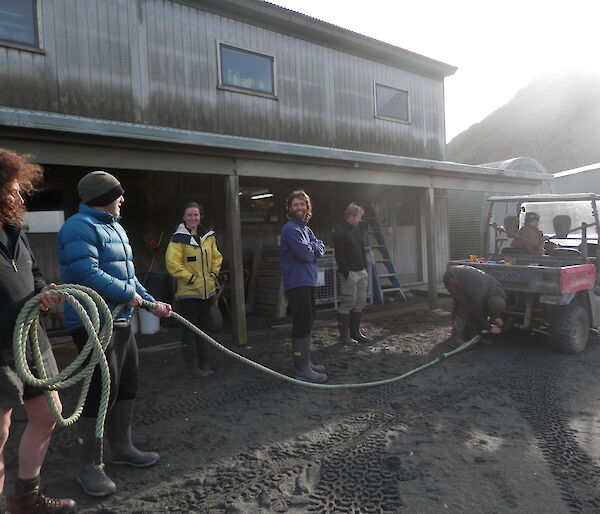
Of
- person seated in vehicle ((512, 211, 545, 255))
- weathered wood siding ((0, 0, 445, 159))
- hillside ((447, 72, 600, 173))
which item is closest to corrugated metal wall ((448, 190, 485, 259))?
weathered wood siding ((0, 0, 445, 159))

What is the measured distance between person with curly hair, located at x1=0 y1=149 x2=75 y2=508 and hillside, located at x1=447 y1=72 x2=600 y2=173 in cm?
4423

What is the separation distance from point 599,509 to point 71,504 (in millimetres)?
2644

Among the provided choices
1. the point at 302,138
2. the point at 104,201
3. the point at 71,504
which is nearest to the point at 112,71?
the point at 302,138

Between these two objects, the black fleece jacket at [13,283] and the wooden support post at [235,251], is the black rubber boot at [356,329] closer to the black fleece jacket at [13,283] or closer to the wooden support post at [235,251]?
the wooden support post at [235,251]

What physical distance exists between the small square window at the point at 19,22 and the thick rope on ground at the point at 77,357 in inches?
220

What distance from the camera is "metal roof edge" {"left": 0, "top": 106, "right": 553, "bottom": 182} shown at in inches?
163

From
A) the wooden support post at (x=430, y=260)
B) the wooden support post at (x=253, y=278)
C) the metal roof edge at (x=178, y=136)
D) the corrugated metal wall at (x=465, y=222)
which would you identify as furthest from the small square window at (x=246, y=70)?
the corrugated metal wall at (x=465, y=222)

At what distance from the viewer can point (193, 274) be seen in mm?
4336

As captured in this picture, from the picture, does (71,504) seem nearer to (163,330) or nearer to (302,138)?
(163,330)

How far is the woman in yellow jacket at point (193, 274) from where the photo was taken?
14.1ft

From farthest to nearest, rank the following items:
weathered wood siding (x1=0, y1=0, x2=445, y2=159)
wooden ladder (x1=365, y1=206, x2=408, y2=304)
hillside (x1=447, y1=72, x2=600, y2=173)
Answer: hillside (x1=447, y1=72, x2=600, y2=173) → wooden ladder (x1=365, y1=206, x2=408, y2=304) → weathered wood siding (x1=0, y1=0, x2=445, y2=159)

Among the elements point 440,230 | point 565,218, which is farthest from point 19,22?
point 440,230

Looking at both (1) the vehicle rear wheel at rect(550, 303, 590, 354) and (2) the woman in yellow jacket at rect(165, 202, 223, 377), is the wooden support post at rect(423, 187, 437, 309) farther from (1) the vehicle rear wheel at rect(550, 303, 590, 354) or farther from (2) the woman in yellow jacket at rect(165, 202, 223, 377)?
(2) the woman in yellow jacket at rect(165, 202, 223, 377)

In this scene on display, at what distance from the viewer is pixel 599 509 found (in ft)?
7.49
